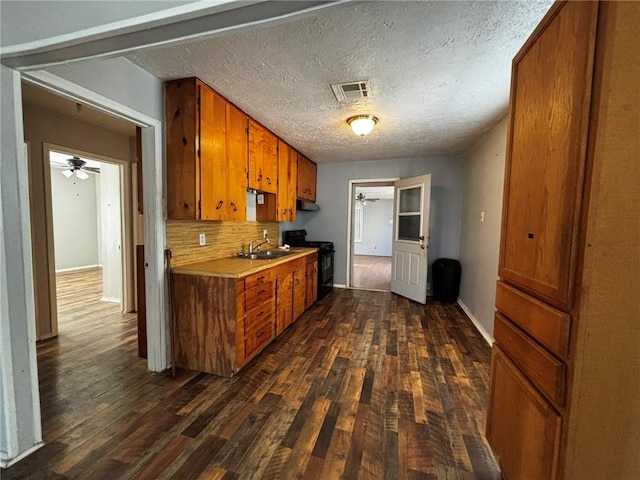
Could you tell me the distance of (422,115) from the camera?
2.69 m

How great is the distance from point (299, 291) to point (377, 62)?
8.34ft

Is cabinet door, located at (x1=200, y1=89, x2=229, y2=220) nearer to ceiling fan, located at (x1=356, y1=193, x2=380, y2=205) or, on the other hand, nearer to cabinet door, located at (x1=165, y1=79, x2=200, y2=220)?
cabinet door, located at (x1=165, y1=79, x2=200, y2=220)

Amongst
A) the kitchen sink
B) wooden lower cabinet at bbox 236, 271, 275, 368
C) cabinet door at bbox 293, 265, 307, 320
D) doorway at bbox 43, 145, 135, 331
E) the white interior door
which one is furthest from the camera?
the white interior door

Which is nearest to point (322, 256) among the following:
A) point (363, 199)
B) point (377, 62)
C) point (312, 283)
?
point (312, 283)

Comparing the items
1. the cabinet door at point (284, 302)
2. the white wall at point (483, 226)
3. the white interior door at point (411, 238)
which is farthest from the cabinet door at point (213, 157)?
the white interior door at point (411, 238)

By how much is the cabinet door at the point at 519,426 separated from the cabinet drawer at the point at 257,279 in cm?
176

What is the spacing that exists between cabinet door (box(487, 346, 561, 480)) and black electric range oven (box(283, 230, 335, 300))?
3.00m

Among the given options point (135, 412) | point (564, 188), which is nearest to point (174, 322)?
point (135, 412)

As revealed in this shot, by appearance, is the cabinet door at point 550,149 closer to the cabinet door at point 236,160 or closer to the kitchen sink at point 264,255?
the cabinet door at point 236,160

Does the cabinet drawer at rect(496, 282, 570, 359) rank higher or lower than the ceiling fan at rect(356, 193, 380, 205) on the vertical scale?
lower

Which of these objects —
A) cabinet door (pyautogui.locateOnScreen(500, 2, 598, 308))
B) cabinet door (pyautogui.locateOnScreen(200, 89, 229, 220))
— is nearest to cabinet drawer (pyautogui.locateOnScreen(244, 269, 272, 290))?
cabinet door (pyautogui.locateOnScreen(200, 89, 229, 220))

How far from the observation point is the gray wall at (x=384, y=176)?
441 cm

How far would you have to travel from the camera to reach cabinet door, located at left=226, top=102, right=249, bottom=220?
2.50 meters

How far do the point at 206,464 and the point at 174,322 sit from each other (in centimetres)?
118
